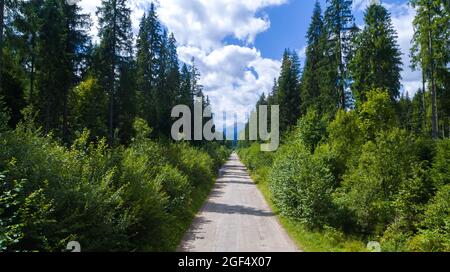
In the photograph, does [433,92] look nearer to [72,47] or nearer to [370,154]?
[370,154]

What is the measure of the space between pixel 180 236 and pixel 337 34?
2507 cm

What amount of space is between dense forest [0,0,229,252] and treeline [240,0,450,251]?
5.36 m

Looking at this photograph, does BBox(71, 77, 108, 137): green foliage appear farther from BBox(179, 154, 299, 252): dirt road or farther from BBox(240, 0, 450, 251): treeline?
BBox(179, 154, 299, 252): dirt road

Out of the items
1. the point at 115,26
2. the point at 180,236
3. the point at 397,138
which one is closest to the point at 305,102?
the point at 115,26

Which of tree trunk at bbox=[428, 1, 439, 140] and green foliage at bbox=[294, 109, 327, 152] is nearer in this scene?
tree trunk at bbox=[428, 1, 439, 140]

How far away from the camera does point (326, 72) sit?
32.5 metres

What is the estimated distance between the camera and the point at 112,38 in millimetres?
28141

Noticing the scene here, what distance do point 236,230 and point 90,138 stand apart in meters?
19.7

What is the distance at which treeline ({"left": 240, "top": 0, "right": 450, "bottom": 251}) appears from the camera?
12.0 meters

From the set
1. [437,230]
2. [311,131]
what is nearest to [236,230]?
[437,230]

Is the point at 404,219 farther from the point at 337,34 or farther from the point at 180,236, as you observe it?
the point at 337,34

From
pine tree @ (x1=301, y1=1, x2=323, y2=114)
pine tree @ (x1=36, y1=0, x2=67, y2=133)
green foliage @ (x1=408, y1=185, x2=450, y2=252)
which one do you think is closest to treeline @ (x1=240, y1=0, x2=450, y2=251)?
green foliage @ (x1=408, y1=185, x2=450, y2=252)
